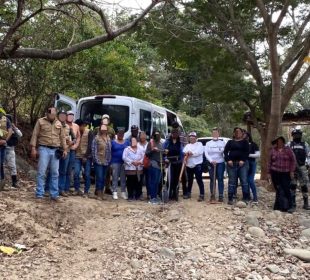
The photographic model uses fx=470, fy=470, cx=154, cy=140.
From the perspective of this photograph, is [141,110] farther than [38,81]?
No

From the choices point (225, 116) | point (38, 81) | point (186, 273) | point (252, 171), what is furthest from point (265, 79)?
point (225, 116)

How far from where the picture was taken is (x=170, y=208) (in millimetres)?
8836

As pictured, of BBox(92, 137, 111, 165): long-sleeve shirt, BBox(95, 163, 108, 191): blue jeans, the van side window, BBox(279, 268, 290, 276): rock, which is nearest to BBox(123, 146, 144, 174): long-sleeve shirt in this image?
BBox(92, 137, 111, 165): long-sleeve shirt

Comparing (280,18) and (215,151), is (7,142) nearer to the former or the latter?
(215,151)

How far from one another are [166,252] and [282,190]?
3.60m

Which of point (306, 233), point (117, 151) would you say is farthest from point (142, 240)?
point (306, 233)

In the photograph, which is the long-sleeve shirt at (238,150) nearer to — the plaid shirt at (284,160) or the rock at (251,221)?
the plaid shirt at (284,160)

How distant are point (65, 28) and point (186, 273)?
949 centimetres

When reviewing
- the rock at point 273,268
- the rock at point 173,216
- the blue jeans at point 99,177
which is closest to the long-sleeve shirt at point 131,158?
the blue jeans at point 99,177

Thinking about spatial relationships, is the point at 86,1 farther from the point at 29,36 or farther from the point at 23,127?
the point at 23,127

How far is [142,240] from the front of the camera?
716 centimetres

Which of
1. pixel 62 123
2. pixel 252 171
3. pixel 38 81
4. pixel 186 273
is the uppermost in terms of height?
pixel 38 81

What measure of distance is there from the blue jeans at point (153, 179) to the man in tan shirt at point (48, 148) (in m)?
2.08

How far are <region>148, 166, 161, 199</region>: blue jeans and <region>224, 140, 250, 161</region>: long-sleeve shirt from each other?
4.83ft
